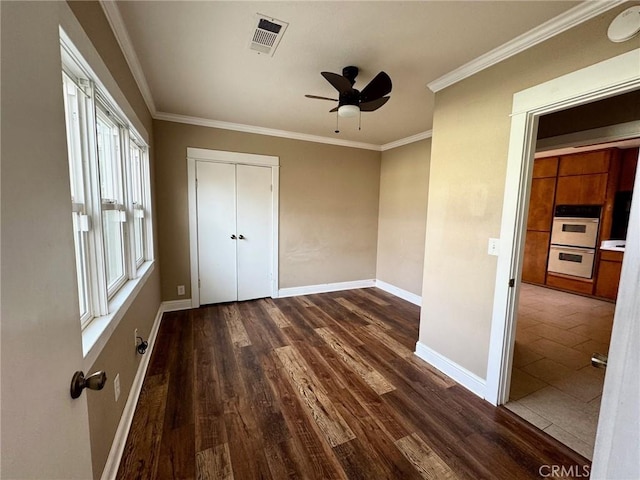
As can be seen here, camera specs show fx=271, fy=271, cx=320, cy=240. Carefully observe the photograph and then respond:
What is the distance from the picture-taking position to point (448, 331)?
234 cm

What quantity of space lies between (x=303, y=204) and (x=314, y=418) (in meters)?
2.98

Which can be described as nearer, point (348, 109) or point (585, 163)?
point (348, 109)

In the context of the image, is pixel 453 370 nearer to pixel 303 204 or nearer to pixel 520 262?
pixel 520 262

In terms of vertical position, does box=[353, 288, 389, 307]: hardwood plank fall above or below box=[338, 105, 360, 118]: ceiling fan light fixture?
below

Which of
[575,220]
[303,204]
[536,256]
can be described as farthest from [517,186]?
[536,256]

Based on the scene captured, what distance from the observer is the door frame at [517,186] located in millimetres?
1521

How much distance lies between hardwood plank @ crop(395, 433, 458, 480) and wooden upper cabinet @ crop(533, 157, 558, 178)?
5437mm

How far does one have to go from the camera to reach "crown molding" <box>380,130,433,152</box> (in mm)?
3805

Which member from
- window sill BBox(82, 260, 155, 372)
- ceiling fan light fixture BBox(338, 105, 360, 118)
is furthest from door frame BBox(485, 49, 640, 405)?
window sill BBox(82, 260, 155, 372)

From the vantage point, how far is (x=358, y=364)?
245 centimetres

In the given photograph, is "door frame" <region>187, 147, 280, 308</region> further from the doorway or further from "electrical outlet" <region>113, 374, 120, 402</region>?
the doorway

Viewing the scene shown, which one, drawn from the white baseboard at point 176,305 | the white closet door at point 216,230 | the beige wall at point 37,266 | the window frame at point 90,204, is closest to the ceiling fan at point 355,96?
the window frame at point 90,204

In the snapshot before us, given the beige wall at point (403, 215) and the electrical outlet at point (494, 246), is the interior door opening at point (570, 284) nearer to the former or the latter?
the electrical outlet at point (494, 246)

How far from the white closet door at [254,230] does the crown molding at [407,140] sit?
2.05 m
